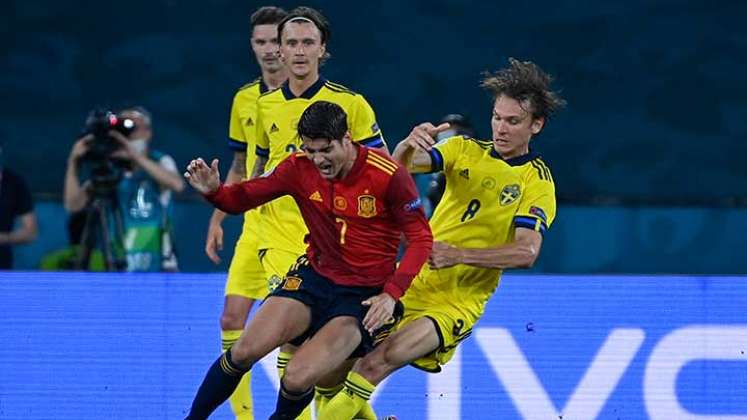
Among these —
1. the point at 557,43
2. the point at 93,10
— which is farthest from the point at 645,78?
the point at 93,10

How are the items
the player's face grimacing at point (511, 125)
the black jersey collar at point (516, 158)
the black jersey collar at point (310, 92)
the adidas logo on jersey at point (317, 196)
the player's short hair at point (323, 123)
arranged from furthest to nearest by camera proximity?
the black jersey collar at point (310, 92) → the black jersey collar at point (516, 158) → the player's face grimacing at point (511, 125) → the adidas logo on jersey at point (317, 196) → the player's short hair at point (323, 123)

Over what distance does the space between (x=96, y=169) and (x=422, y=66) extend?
3.27 m

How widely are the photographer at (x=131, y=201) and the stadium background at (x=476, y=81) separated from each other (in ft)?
6.03

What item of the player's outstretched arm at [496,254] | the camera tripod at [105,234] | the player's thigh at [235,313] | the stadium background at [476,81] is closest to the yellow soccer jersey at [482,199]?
the player's outstretched arm at [496,254]

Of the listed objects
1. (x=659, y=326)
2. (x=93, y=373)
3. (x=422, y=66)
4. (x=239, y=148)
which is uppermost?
(x=422, y=66)

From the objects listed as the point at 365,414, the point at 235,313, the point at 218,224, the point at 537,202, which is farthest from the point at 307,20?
the point at 365,414

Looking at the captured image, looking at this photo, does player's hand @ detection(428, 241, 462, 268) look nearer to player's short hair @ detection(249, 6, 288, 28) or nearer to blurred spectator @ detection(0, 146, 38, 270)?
player's short hair @ detection(249, 6, 288, 28)

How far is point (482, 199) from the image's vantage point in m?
7.90

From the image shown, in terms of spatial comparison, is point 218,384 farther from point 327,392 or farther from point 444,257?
point 444,257

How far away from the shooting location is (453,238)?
7.93 meters

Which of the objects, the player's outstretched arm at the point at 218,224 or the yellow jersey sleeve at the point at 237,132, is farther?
the yellow jersey sleeve at the point at 237,132

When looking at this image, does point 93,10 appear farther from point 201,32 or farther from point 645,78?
point 645,78

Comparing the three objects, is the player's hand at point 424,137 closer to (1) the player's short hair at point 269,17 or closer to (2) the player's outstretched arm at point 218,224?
(2) the player's outstretched arm at point 218,224

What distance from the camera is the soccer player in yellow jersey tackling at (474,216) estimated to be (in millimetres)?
7707
